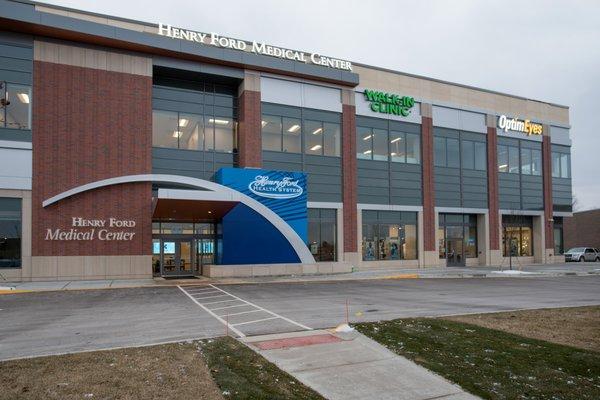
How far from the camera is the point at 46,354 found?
9133 mm

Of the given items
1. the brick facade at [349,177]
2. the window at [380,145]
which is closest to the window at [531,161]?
the window at [380,145]

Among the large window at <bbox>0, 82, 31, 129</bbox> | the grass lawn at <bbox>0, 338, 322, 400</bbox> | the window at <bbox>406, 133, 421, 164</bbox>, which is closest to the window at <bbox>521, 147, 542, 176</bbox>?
the window at <bbox>406, 133, 421, 164</bbox>

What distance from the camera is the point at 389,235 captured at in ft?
124

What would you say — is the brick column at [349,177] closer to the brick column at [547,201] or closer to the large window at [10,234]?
the large window at [10,234]

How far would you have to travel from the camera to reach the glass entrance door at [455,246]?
134ft

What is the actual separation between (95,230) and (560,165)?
137 ft

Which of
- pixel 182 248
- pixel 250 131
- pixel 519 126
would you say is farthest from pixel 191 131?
pixel 519 126

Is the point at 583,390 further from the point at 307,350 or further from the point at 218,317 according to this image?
the point at 218,317

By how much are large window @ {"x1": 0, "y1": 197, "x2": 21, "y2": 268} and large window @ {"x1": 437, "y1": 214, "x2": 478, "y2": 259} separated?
2918 centimetres

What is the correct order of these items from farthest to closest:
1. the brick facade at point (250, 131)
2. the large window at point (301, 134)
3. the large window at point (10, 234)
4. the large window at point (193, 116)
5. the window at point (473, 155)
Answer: the window at point (473, 155) → the large window at point (301, 134) → the brick facade at point (250, 131) → the large window at point (193, 116) → the large window at point (10, 234)

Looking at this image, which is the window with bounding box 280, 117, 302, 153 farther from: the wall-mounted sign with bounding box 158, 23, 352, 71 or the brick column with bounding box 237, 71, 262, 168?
the wall-mounted sign with bounding box 158, 23, 352, 71

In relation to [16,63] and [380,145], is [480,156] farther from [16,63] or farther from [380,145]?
[16,63]

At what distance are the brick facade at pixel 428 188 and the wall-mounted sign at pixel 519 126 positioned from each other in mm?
8433

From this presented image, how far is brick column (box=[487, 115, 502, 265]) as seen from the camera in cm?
4241
